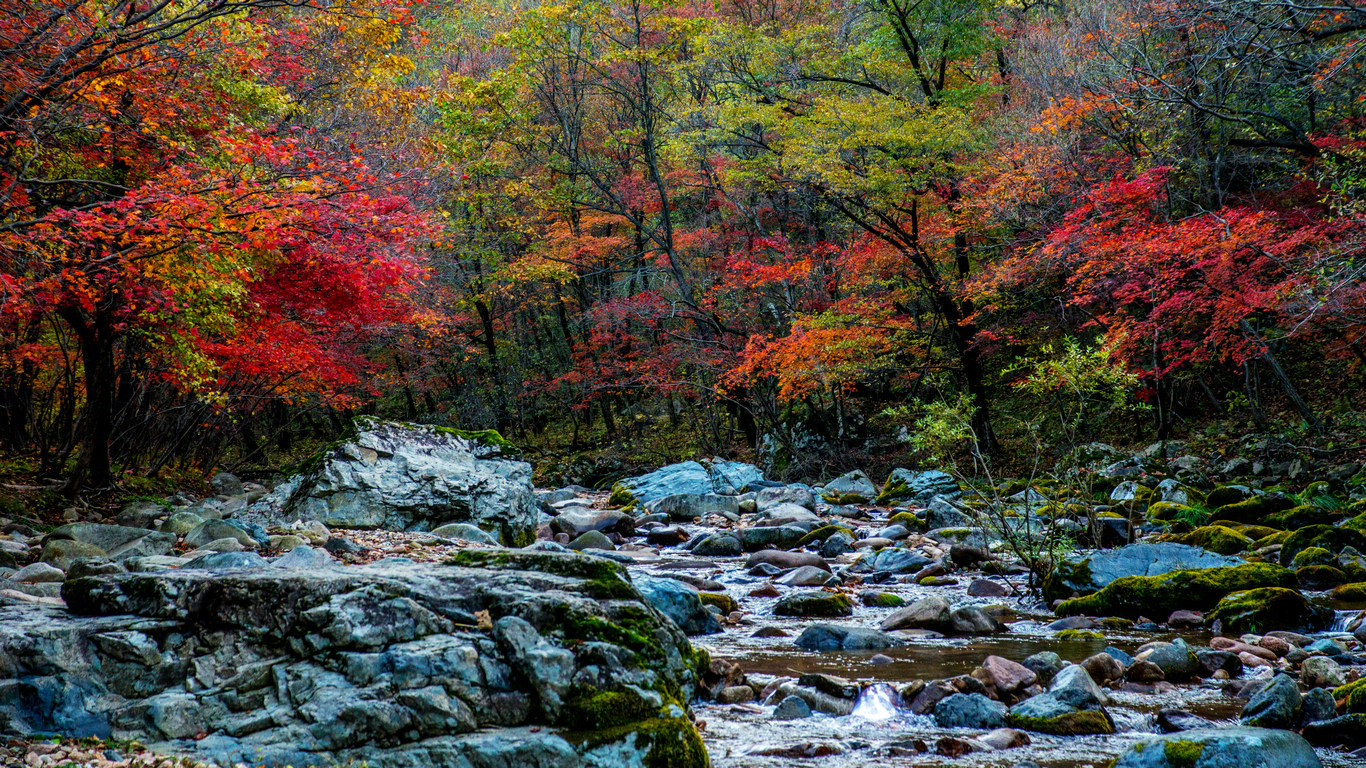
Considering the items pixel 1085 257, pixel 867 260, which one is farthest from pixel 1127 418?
pixel 867 260

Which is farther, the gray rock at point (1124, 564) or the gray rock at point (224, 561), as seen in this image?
the gray rock at point (1124, 564)

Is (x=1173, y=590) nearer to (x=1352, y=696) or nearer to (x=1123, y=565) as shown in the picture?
(x=1123, y=565)

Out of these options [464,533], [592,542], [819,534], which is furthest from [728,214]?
[464,533]

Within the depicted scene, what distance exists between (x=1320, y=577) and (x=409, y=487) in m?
9.60

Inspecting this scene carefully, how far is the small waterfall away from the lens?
186 inches

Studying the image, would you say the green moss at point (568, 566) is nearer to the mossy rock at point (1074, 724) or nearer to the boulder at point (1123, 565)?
the mossy rock at point (1074, 724)

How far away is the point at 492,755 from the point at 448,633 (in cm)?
66

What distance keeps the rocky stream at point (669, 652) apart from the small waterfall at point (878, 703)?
0.02m

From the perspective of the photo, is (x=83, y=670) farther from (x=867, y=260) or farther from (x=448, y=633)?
(x=867, y=260)

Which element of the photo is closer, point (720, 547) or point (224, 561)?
point (224, 561)

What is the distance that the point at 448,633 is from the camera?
3641 mm

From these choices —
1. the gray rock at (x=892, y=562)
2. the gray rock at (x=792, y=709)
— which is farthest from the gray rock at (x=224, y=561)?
the gray rock at (x=892, y=562)

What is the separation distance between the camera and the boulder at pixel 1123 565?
7223 millimetres

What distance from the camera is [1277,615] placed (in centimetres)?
601
